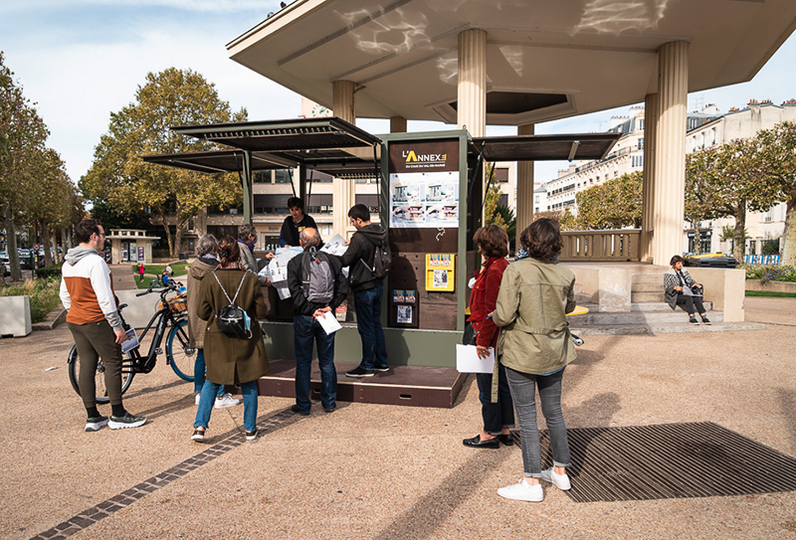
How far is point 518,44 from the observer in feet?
44.3

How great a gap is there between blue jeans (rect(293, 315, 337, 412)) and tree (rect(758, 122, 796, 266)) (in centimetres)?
2492

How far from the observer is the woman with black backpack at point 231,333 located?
4.20 metres

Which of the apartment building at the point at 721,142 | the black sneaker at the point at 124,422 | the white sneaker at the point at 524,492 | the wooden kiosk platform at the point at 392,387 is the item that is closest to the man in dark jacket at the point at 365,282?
the wooden kiosk platform at the point at 392,387

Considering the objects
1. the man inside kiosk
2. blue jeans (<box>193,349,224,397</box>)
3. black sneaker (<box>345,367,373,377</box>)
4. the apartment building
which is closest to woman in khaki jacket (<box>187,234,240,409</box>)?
blue jeans (<box>193,349,224,397</box>)

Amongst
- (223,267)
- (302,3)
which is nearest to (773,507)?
(223,267)

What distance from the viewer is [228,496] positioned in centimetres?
338

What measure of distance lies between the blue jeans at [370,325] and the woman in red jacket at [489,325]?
1.69 meters

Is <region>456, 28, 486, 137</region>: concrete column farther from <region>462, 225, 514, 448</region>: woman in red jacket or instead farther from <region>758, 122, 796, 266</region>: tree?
<region>758, 122, 796, 266</region>: tree

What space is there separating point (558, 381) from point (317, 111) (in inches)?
1489

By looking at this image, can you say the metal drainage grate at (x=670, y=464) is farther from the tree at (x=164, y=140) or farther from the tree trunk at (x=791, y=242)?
the tree at (x=164, y=140)

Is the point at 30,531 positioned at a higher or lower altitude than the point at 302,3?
lower

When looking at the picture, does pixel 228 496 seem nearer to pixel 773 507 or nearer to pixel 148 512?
pixel 148 512

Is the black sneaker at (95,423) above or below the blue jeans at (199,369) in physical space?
below

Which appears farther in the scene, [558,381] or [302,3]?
[302,3]
